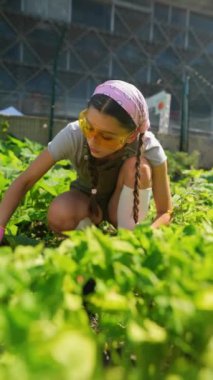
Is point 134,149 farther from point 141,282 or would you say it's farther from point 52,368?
point 52,368

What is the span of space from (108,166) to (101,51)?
413 inches

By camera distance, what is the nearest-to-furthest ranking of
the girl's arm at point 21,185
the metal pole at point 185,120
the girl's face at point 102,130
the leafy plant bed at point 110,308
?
the leafy plant bed at point 110,308, the girl's face at point 102,130, the girl's arm at point 21,185, the metal pole at point 185,120

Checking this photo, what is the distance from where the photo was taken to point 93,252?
77cm

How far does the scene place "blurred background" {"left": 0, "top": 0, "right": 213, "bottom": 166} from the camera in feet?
35.5

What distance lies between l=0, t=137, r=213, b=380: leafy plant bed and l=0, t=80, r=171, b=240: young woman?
0.74 m

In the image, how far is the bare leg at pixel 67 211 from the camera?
189 cm

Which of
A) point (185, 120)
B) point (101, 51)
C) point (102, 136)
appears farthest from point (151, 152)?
point (101, 51)

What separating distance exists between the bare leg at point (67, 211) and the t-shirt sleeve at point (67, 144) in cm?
16

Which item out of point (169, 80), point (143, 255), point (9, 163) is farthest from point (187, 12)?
point (143, 255)

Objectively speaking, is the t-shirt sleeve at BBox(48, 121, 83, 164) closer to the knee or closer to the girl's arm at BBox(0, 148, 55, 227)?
the girl's arm at BBox(0, 148, 55, 227)

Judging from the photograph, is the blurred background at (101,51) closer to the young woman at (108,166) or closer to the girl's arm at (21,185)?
the young woman at (108,166)

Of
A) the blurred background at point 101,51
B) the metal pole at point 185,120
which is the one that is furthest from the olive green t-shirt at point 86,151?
the blurred background at point 101,51

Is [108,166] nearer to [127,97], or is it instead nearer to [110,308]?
[127,97]

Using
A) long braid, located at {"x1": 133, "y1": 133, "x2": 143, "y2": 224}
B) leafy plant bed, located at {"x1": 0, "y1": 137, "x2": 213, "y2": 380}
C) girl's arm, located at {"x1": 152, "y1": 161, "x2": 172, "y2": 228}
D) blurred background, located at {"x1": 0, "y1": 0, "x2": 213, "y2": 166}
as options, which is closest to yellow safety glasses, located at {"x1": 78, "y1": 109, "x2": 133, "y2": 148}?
long braid, located at {"x1": 133, "y1": 133, "x2": 143, "y2": 224}
